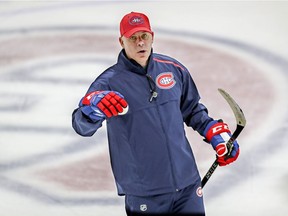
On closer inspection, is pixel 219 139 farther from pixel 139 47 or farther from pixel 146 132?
pixel 139 47

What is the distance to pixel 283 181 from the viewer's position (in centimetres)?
323

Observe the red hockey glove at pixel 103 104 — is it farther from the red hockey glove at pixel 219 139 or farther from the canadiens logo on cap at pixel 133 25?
the red hockey glove at pixel 219 139

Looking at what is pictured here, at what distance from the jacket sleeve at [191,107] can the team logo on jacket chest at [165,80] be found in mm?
75

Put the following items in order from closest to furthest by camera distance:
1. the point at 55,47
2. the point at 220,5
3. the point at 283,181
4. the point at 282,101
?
the point at 283,181, the point at 282,101, the point at 55,47, the point at 220,5

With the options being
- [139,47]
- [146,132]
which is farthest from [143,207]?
[139,47]

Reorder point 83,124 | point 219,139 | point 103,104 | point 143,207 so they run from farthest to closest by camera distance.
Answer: point 219,139 → point 143,207 → point 83,124 → point 103,104

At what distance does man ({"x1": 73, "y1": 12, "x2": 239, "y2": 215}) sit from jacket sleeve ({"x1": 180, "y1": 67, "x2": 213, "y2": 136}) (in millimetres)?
62

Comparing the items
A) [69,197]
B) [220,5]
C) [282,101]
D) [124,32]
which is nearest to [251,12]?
[220,5]

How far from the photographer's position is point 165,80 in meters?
2.42

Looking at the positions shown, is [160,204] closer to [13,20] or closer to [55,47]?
[55,47]

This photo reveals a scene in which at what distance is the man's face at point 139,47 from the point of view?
7.84 feet

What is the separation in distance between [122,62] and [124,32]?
0.36 feet

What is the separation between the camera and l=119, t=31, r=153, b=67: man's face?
94.1 inches

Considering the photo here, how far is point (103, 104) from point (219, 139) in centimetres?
53
